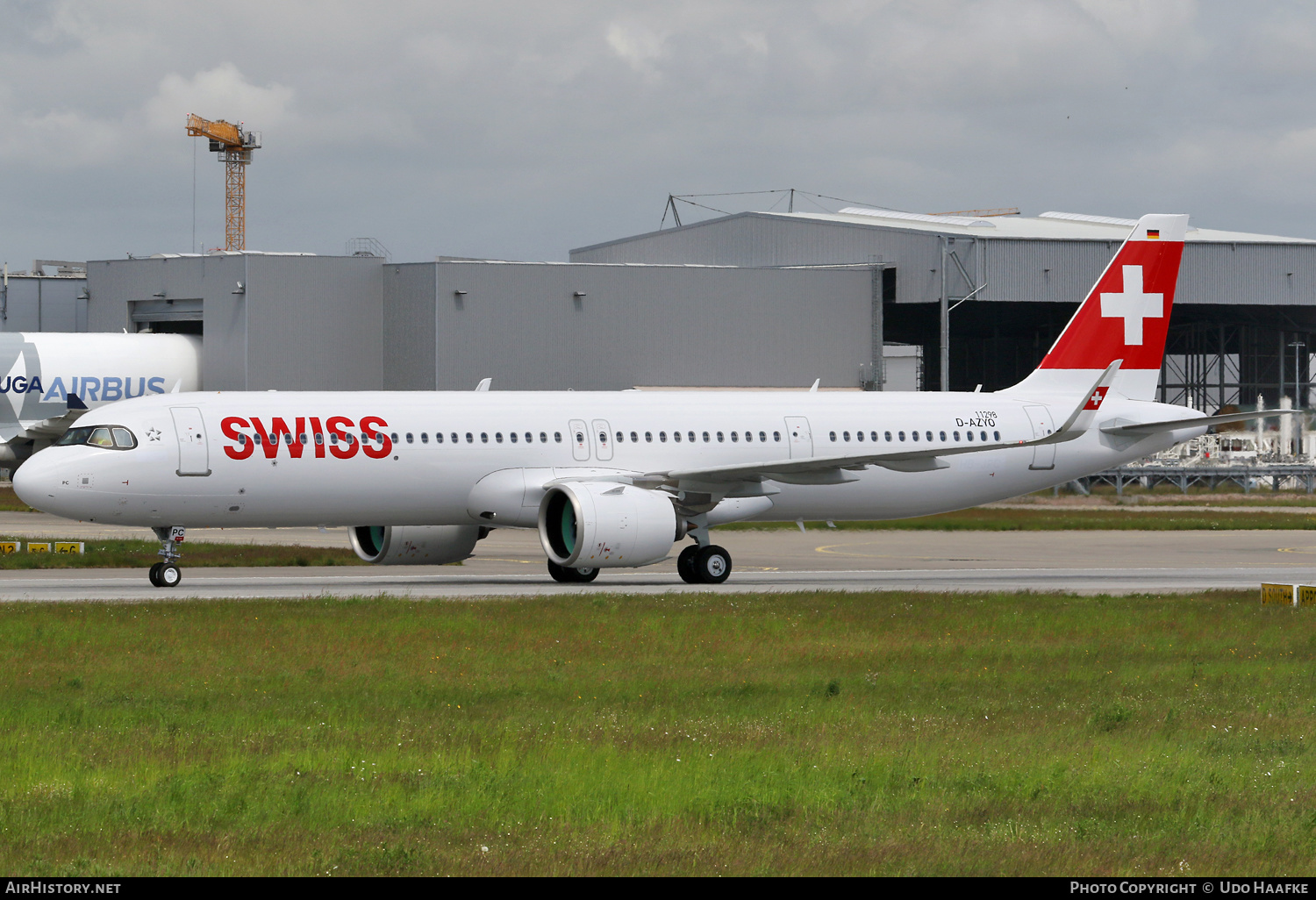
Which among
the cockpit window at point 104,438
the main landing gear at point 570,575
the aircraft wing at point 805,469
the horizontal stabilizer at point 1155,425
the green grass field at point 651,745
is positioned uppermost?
the horizontal stabilizer at point 1155,425

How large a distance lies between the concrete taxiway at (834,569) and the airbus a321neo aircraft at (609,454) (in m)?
1.41

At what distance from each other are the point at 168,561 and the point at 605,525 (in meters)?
8.89

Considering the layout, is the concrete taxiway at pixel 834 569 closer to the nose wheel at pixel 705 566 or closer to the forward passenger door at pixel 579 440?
the nose wheel at pixel 705 566

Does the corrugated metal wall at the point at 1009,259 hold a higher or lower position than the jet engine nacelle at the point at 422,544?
higher

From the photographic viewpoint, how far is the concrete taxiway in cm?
3381

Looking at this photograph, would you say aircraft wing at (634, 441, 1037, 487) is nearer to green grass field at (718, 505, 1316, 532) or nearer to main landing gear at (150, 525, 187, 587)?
main landing gear at (150, 525, 187, 587)

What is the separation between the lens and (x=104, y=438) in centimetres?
3212

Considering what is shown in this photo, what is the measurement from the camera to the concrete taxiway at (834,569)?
3381 centimetres

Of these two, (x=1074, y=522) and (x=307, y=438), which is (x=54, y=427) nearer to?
(x=307, y=438)

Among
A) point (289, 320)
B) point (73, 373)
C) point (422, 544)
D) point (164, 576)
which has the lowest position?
point (164, 576)

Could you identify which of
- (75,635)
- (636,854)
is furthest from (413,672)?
(636,854)

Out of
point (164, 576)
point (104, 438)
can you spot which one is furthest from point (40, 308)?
point (104, 438)

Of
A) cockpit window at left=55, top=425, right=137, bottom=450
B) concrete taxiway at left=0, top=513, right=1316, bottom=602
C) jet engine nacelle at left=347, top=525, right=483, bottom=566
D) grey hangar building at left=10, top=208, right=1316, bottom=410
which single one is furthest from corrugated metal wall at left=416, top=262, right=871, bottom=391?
cockpit window at left=55, top=425, right=137, bottom=450

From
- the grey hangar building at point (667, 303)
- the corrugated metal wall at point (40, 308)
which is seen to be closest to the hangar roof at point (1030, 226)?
the grey hangar building at point (667, 303)
